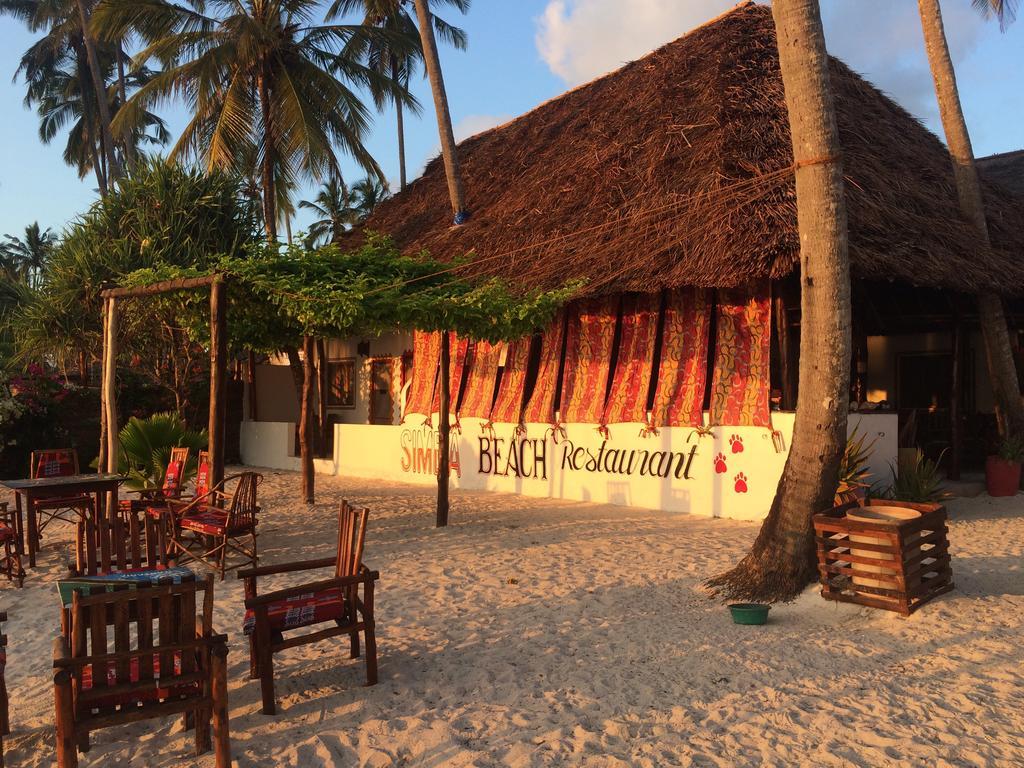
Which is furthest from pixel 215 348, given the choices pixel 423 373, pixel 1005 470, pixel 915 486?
pixel 1005 470

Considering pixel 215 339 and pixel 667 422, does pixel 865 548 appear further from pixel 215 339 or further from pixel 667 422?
pixel 215 339

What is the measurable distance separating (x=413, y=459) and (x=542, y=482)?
292 cm

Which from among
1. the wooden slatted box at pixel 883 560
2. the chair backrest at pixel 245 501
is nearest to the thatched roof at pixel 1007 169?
the wooden slatted box at pixel 883 560

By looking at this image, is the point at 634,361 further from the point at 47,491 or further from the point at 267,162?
the point at 267,162

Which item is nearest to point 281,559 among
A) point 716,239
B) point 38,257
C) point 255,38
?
point 716,239

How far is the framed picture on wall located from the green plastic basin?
39.1 feet

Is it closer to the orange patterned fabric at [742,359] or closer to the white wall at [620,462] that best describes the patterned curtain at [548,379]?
the white wall at [620,462]

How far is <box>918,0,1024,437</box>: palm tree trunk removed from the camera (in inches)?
384

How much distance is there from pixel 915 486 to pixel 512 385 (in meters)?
5.51

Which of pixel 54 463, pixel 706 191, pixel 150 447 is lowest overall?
pixel 54 463

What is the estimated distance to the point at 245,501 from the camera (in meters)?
6.98

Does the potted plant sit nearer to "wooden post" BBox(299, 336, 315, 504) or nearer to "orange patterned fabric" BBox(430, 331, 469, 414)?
"orange patterned fabric" BBox(430, 331, 469, 414)

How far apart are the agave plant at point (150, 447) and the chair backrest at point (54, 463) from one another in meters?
0.68

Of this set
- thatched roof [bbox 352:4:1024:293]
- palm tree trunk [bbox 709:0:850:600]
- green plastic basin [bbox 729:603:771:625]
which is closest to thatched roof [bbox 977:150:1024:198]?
thatched roof [bbox 352:4:1024:293]
